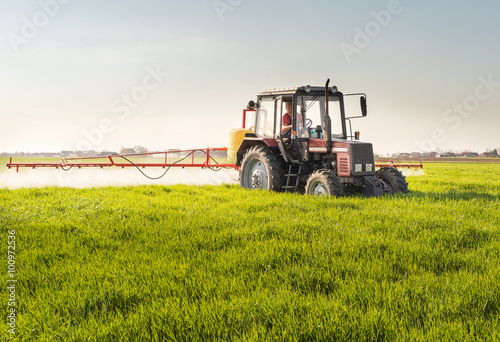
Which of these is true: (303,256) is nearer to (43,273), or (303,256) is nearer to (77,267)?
(77,267)

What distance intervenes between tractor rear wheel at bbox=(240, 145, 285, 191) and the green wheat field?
93.5 inches

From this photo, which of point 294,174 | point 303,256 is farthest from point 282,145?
point 303,256

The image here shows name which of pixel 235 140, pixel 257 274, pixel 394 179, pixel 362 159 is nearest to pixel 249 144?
pixel 235 140

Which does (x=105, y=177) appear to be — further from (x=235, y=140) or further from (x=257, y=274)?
(x=257, y=274)

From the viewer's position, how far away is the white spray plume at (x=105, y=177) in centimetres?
1174

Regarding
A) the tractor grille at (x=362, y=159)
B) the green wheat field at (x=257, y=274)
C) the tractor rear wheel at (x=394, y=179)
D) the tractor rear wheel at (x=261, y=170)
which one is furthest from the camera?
the tractor rear wheel at (x=394, y=179)

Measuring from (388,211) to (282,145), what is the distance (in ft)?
10.7

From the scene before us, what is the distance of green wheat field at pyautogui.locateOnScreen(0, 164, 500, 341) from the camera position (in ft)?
9.13

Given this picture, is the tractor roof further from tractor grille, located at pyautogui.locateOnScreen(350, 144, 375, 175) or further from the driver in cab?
tractor grille, located at pyautogui.locateOnScreen(350, 144, 375, 175)

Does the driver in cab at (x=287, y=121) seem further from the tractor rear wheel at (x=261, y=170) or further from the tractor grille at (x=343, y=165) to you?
the tractor grille at (x=343, y=165)

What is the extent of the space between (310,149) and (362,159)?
1.16 meters

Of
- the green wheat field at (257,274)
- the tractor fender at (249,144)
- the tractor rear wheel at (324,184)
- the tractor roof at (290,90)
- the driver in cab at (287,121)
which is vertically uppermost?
the tractor roof at (290,90)

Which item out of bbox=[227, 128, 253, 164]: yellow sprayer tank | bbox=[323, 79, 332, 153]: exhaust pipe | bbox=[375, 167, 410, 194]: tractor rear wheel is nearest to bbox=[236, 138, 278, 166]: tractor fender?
bbox=[227, 128, 253, 164]: yellow sprayer tank

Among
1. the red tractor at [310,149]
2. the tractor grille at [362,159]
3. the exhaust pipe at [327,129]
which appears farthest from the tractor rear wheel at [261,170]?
the tractor grille at [362,159]
